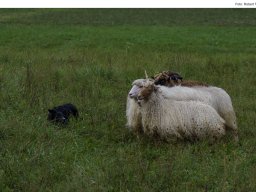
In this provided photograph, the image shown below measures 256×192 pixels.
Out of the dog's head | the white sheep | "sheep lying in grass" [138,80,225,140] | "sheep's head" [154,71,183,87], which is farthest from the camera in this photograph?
"sheep's head" [154,71,183,87]

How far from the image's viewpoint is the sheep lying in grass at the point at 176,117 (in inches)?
312

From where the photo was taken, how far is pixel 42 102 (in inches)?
387

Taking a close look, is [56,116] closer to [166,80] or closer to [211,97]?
[166,80]

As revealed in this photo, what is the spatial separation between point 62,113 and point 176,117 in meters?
2.30

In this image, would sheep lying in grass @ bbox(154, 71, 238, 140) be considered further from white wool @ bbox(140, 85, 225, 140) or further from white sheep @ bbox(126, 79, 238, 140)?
white wool @ bbox(140, 85, 225, 140)

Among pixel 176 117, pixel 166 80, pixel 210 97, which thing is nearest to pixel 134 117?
pixel 176 117

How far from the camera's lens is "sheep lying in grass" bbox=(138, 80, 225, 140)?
26.0 feet

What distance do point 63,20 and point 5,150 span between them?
3244 cm

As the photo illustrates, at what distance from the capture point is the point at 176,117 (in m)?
7.94

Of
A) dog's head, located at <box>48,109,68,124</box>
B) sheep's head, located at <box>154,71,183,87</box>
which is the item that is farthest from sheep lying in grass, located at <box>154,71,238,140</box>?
dog's head, located at <box>48,109,68,124</box>

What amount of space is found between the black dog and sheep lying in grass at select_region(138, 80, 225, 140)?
5.22 feet

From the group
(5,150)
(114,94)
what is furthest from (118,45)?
(5,150)

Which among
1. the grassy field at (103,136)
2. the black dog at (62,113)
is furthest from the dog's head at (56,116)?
the grassy field at (103,136)

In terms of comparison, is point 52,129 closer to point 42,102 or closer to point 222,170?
point 42,102
